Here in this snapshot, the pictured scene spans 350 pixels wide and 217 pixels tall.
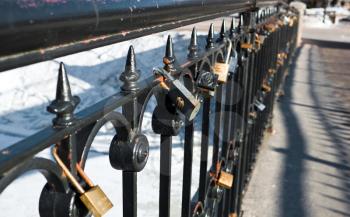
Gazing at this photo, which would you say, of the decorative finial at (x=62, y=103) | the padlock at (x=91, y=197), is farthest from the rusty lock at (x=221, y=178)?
the decorative finial at (x=62, y=103)

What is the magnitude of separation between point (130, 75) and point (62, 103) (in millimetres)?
269

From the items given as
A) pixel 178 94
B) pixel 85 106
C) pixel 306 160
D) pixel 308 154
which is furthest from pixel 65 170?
pixel 85 106

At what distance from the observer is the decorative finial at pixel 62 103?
68 cm

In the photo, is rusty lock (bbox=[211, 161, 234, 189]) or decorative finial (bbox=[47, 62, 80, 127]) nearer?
decorative finial (bbox=[47, 62, 80, 127])

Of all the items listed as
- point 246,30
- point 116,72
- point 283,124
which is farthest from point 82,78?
point 246,30

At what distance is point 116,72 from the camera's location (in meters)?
8.59

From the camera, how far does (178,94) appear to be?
1.17 metres

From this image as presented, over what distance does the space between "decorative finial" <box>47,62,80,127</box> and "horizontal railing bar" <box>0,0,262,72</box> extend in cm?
5

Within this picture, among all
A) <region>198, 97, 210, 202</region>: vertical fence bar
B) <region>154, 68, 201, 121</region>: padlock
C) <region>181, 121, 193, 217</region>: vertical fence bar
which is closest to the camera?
<region>154, 68, 201, 121</region>: padlock

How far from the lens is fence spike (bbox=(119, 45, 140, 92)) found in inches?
36.2

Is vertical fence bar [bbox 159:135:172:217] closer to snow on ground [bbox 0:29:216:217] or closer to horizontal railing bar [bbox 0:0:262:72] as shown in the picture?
horizontal railing bar [bbox 0:0:262:72]

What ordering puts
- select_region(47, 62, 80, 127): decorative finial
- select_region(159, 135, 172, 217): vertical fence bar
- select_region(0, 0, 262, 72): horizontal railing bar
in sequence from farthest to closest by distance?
select_region(159, 135, 172, 217): vertical fence bar < select_region(47, 62, 80, 127): decorative finial < select_region(0, 0, 262, 72): horizontal railing bar

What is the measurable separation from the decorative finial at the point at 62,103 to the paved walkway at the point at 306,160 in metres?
2.84

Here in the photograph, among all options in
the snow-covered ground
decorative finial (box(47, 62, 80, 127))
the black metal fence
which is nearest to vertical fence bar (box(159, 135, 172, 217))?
the black metal fence
